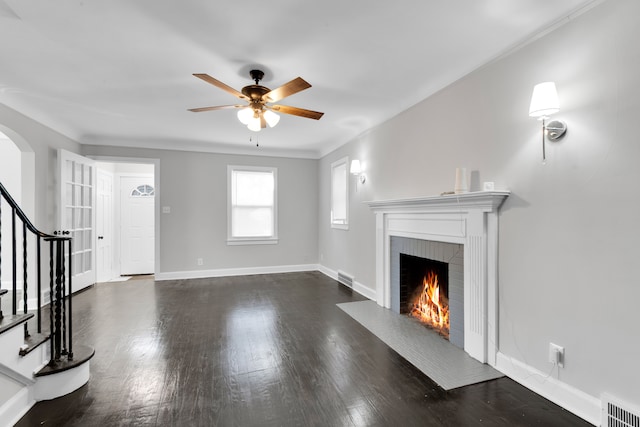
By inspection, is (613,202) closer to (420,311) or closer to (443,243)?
(443,243)

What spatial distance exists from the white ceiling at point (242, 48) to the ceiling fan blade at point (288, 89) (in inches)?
A: 11.5

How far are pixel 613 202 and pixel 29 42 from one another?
415 cm

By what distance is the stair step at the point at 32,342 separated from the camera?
192 centimetres

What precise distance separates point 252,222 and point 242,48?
422 cm

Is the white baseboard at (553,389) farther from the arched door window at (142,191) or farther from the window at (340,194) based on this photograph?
the arched door window at (142,191)

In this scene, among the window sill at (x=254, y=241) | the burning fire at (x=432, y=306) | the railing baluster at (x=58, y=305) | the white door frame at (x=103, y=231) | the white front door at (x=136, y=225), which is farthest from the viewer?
the white front door at (x=136, y=225)

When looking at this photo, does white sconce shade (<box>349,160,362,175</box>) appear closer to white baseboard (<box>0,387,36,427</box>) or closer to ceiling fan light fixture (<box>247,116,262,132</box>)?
ceiling fan light fixture (<box>247,116,262,132</box>)

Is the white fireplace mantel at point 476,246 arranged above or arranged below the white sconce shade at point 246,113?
below

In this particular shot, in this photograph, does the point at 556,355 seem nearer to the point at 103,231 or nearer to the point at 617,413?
the point at 617,413

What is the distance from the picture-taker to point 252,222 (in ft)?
20.7

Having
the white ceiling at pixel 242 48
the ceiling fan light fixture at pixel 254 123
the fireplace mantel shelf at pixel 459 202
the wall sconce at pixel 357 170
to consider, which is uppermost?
the white ceiling at pixel 242 48

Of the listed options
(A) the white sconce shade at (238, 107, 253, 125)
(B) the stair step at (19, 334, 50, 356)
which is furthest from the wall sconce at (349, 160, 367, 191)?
(B) the stair step at (19, 334, 50, 356)

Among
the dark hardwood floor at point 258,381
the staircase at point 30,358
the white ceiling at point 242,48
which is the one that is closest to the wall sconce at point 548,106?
the white ceiling at point 242,48

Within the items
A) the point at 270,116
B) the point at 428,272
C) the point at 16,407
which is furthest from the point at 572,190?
the point at 16,407
